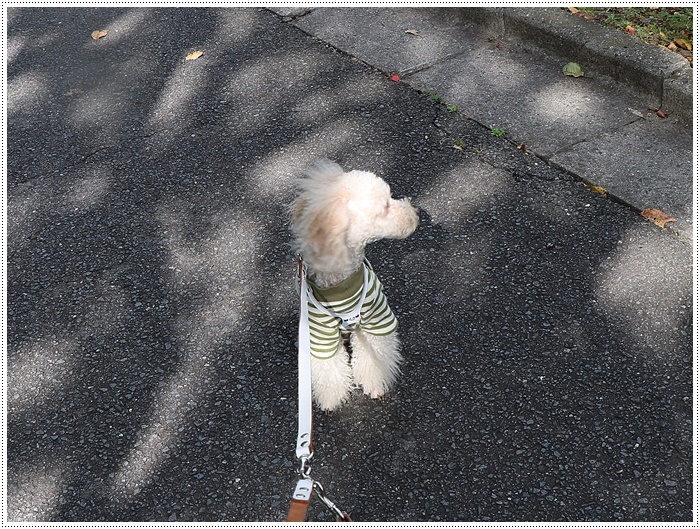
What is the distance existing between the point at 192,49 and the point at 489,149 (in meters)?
2.49

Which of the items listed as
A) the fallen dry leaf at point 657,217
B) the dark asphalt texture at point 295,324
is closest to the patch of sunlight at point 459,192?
the dark asphalt texture at point 295,324

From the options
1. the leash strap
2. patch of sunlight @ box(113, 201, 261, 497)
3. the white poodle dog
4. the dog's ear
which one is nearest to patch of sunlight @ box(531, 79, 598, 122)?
patch of sunlight @ box(113, 201, 261, 497)

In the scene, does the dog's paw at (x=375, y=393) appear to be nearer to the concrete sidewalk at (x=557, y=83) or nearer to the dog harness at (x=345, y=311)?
the dog harness at (x=345, y=311)

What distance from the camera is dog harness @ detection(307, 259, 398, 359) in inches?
104

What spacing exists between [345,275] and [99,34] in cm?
415

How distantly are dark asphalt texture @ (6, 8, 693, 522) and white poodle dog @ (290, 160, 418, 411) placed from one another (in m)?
0.14

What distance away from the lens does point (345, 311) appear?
8.79 ft

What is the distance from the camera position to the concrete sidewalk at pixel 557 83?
154 inches

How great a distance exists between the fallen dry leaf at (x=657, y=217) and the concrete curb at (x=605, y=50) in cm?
82

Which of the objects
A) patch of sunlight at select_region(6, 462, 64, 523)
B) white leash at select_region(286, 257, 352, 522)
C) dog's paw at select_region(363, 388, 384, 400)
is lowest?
patch of sunlight at select_region(6, 462, 64, 523)

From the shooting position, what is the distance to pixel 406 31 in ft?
17.7

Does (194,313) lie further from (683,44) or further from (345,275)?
(683,44)

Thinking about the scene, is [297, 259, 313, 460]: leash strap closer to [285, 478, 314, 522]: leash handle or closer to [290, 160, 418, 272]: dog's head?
[285, 478, 314, 522]: leash handle

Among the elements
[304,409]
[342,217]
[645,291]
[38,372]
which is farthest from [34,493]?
[645,291]
